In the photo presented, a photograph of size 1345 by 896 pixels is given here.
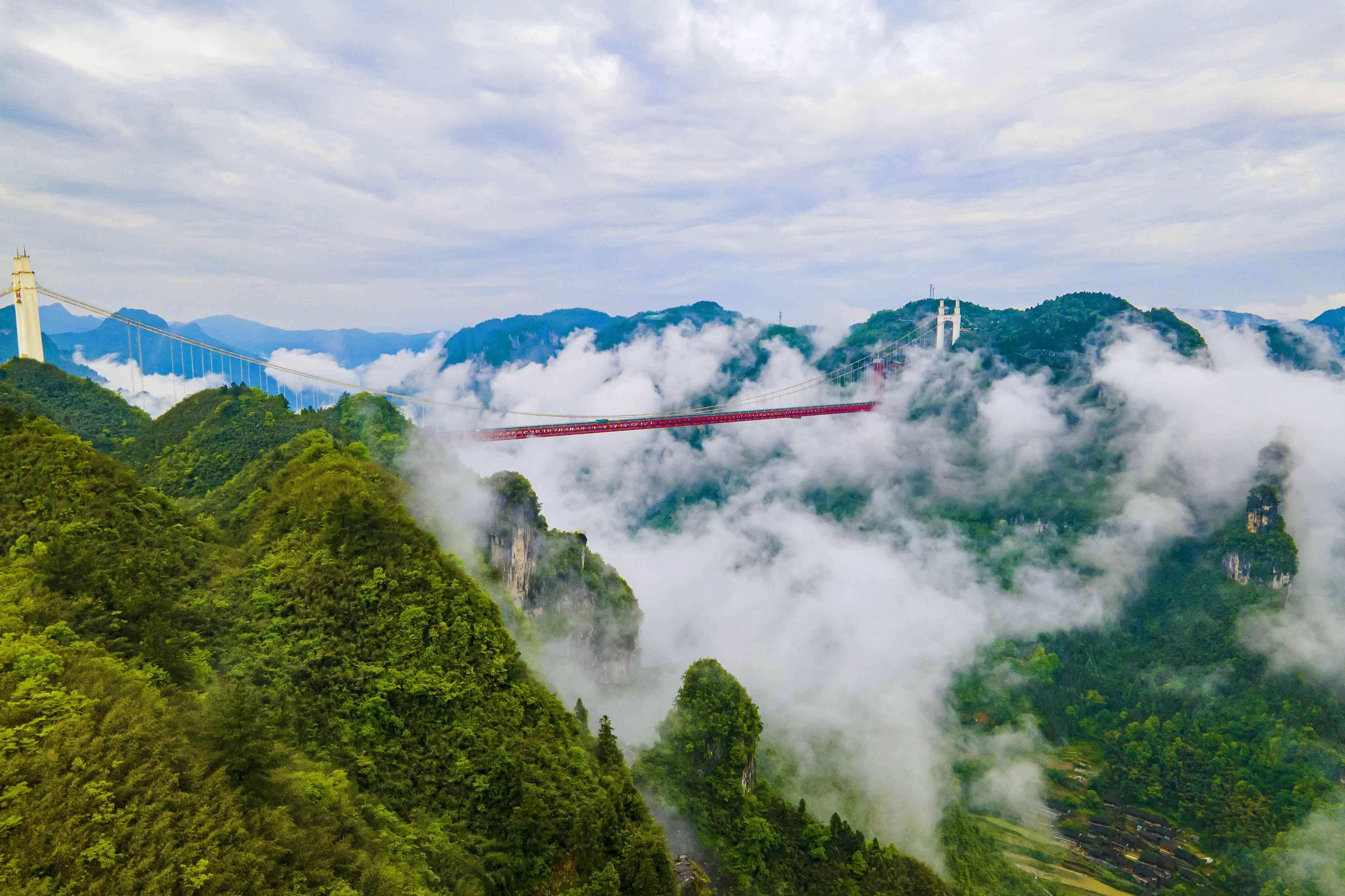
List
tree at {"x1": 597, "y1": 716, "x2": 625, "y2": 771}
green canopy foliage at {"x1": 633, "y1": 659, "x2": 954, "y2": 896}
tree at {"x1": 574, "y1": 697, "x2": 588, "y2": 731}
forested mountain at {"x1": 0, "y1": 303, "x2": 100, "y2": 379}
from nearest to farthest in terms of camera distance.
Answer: tree at {"x1": 597, "y1": 716, "x2": 625, "y2": 771}, tree at {"x1": 574, "y1": 697, "x2": 588, "y2": 731}, green canopy foliage at {"x1": 633, "y1": 659, "x2": 954, "y2": 896}, forested mountain at {"x1": 0, "y1": 303, "x2": 100, "y2": 379}

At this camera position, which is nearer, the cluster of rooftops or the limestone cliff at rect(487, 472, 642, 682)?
the limestone cliff at rect(487, 472, 642, 682)

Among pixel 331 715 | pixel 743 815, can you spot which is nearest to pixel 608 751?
pixel 331 715

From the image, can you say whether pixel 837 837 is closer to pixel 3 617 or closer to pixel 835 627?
pixel 3 617

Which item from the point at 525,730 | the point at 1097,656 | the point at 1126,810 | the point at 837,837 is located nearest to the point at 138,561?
the point at 525,730

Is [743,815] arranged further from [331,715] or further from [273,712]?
[273,712]

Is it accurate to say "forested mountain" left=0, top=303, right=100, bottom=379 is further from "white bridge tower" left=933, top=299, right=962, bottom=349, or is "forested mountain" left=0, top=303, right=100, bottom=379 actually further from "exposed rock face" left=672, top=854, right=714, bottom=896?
"white bridge tower" left=933, top=299, right=962, bottom=349

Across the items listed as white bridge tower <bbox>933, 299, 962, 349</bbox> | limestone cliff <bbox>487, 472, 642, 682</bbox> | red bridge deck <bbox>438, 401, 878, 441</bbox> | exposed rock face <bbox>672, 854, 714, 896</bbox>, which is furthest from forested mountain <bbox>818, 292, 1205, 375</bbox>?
exposed rock face <bbox>672, 854, 714, 896</bbox>

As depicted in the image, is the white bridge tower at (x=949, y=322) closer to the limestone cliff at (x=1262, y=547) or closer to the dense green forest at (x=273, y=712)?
the limestone cliff at (x=1262, y=547)
